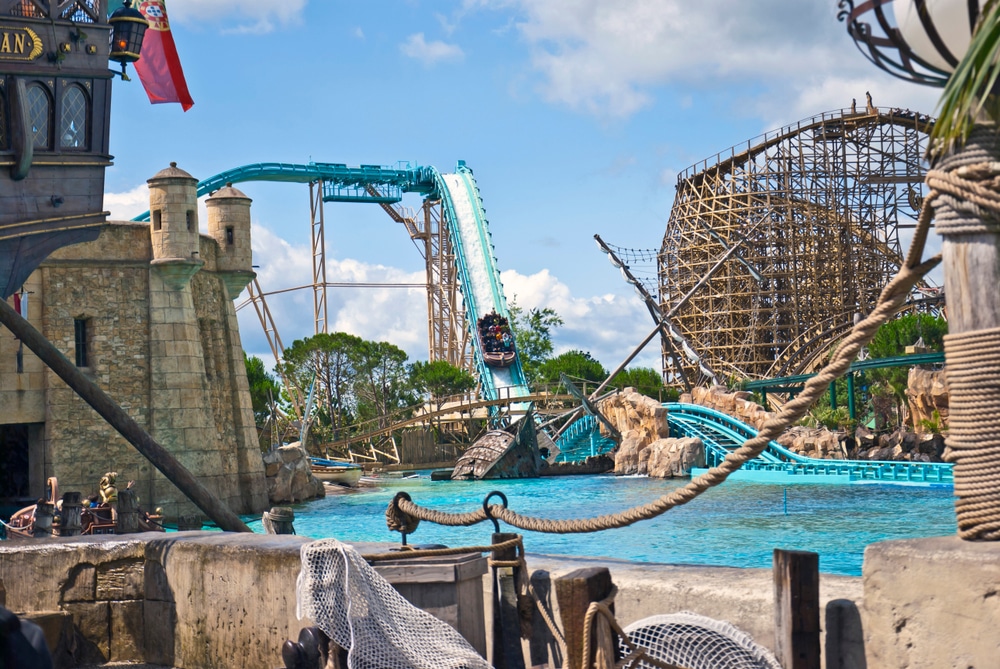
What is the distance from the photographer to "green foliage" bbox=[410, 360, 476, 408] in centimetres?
4678

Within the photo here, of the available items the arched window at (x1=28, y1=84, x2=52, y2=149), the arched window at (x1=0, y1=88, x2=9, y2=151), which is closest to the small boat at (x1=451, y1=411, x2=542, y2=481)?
the arched window at (x1=28, y1=84, x2=52, y2=149)

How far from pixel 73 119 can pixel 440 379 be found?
30532 mm

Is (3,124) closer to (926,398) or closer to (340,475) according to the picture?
(340,475)

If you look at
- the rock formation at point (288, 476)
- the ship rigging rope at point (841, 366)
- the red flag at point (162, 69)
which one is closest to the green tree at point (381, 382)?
the rock formation at point (288, 476)

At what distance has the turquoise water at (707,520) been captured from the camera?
20.1 m

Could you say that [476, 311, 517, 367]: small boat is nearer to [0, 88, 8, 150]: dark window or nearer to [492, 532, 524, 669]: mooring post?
[0, 88, 8, 150]: dark window

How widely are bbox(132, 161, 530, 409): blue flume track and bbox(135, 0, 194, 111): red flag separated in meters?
20.8

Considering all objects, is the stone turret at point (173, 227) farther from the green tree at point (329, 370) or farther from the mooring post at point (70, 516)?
the green tree at point (329, 370)

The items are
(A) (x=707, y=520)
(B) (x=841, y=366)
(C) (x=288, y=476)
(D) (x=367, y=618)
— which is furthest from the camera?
(C) (x=288, y=476)

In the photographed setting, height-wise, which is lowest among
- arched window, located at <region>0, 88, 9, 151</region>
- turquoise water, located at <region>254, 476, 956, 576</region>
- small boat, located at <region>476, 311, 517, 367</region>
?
turquoise water, located at <region>254, 476, 956, 576</region>

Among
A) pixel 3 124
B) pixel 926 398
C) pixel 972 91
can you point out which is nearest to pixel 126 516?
pixel 3 124

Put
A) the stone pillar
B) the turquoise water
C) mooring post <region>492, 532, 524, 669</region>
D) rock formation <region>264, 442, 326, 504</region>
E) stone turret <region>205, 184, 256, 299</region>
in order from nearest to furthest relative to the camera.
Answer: mooring post <region>492, 532, 524, 669</region> → the turquoise water → the stone pillar → stone turret <region>205, 184, 256, 299</region> → rock formation <region>264, 442, 326, 504</region>

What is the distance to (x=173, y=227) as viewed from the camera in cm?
2269

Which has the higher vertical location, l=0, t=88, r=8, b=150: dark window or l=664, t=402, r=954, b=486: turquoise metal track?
l=0, t=88, r=8, b=150: dark window
